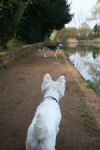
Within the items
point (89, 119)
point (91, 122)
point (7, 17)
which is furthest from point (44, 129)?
point (7, 17)

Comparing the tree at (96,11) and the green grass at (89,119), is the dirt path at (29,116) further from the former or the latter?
the tree at (96,11)

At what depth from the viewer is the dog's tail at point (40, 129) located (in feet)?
15.0

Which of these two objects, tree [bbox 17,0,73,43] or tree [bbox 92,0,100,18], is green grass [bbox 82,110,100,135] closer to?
tree [bbox 17,0,73,43]

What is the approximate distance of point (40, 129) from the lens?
15.1 feet

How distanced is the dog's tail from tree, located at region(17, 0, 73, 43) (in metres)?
28.6

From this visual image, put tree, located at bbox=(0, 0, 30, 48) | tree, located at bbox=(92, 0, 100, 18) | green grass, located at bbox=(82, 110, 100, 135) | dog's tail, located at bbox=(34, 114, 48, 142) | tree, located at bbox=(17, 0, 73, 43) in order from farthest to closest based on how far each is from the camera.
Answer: tree, located at bbox=(92, 0, 100, 18) < tree, located at bbox=(17, 0, 73, 43) < tree, located at bbox=(0, 0, 30, 48) < green grass, located at bbox=(82, 110, 100, 135) < dog's tail, located at bbox=(34, 114, 48, 142)

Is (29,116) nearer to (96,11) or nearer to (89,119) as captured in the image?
(89,119)

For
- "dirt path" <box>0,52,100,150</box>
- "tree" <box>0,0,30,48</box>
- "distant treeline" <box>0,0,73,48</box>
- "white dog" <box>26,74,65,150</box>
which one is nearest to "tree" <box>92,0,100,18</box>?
"distant treeline" <box>0,0,73,48</box>

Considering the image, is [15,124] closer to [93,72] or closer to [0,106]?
[0,106]

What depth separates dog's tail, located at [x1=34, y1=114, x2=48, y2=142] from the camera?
4582 millimetres

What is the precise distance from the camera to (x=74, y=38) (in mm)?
91312

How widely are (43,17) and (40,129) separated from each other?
33962 millimetres

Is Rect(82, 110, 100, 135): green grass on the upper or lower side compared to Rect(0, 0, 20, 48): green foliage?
lower

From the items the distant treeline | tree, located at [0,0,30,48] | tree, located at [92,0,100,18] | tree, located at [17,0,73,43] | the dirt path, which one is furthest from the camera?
tree, located at [92,0,100,18]
